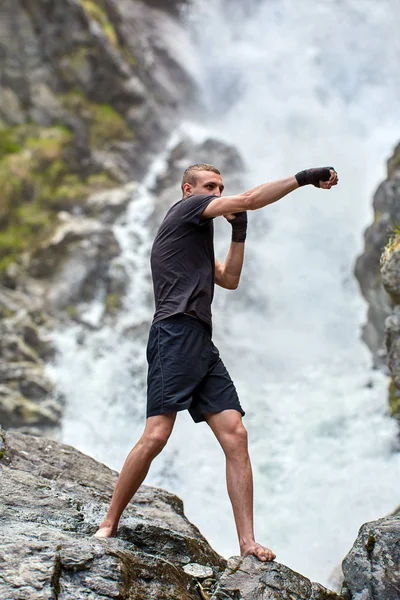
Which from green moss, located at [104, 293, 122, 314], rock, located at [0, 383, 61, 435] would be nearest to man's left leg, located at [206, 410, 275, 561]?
rock, located at [0, 383, 61, 435]

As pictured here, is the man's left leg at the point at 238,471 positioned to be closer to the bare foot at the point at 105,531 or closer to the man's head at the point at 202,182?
the bare foot at the point at 105,531

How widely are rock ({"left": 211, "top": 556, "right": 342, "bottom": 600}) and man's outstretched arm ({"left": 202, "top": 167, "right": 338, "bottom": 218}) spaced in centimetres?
199

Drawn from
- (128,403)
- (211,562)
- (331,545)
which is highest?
(128,403)

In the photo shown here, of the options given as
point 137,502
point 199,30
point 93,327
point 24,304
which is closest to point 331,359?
point 93,327

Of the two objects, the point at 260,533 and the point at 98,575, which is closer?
the point at 98,575

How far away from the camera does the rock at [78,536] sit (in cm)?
288

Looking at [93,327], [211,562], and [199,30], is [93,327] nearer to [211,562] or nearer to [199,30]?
[211,562]

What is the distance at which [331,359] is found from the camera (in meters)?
14.0

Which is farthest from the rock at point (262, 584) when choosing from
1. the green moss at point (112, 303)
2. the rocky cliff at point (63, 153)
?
the green moss at point (112, 303)

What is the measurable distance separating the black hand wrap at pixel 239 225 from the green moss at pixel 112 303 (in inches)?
467

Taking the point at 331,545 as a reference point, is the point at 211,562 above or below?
below

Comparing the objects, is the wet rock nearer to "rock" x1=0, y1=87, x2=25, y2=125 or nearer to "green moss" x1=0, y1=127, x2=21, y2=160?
"green moss" x1=0, y1=127, x2=21, y2=160

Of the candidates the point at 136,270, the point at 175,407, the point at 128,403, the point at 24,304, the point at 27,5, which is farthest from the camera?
the point at 27,5

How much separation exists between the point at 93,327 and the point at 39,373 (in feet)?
7.97
